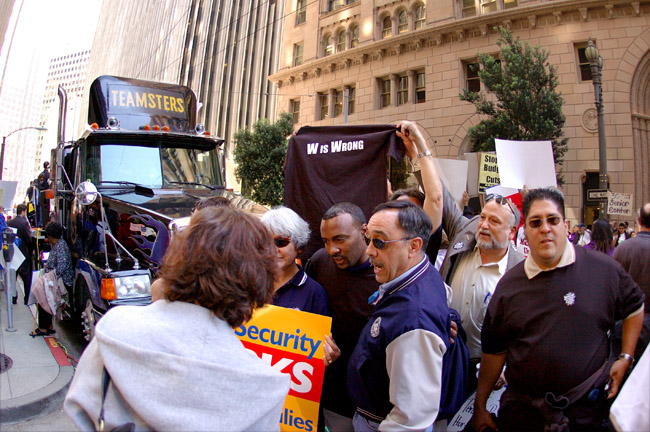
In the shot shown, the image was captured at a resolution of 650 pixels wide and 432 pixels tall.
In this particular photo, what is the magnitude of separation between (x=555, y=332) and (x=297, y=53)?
3591cm

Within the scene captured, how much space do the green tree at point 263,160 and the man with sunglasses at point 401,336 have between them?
26967 millimetres

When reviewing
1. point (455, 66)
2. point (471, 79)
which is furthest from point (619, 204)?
point (455, 66)

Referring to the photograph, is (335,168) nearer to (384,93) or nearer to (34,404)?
(34,404)

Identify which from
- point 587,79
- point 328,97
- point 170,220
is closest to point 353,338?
point 170,220

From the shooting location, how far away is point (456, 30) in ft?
85.8

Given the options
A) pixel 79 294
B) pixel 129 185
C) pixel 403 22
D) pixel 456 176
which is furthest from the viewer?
pixel 403 22

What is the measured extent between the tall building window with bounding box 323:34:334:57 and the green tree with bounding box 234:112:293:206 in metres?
6.46

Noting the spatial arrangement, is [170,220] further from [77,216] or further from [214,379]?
[214,379]

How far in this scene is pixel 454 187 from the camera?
20.6 ft

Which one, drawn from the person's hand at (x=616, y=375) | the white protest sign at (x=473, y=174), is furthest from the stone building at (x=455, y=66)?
the person's hand at (x=616, y=375)

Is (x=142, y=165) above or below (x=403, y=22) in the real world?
below

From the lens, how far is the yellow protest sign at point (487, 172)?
8.21 metres

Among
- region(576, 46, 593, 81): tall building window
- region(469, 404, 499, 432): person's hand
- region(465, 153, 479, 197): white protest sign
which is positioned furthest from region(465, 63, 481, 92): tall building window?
region(469, 404, 499, 432): person's hand

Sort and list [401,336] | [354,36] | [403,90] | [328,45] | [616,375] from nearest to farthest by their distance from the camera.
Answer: [401,336], [616,375], [403,90], [354,36], [328,45]
